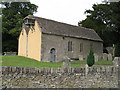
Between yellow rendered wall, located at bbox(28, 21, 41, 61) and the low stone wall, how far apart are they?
1198 cm

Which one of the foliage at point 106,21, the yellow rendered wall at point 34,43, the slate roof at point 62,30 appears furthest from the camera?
the foliage at point 106,21

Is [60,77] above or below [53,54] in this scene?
below

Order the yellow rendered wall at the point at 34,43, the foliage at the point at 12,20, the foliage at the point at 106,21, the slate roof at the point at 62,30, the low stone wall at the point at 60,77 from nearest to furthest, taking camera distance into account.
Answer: the low stone wall at the point at 60,77 → the yellow rendered wall at the point at 34,43 → the slate roof at the point at 62,30 → the foliage at the point at 106,21 → the foliage at the point at 12,20

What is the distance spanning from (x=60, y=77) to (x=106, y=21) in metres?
23.1

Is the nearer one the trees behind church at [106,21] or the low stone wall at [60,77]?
the low stone wall at [60,77]

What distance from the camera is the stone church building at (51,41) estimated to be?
2119 cm

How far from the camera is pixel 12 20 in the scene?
3491cm

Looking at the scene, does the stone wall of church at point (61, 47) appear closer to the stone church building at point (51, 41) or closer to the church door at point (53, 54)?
the stone church building at point (51, 41)

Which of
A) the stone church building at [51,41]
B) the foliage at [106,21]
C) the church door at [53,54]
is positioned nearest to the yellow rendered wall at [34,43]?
the stone church building at [51,41]

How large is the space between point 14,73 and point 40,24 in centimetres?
1393

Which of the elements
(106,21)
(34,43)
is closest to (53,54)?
(34,43)

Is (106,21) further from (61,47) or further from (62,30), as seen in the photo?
(61,47)

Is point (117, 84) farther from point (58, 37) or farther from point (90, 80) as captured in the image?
point (58, 37)

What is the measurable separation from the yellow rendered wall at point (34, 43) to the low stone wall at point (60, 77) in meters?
12.0
